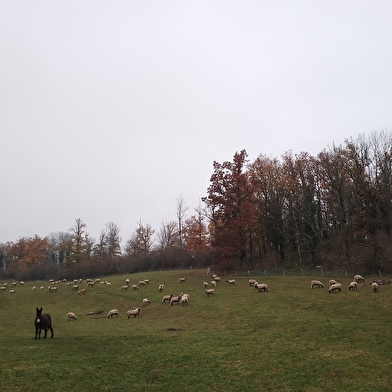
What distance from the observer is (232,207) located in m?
53.3

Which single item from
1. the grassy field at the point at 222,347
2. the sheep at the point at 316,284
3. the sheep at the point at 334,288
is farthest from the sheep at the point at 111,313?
the sheep at the point at 334,288

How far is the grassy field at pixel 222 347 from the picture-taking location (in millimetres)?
12250

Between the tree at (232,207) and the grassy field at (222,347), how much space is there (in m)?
19.2

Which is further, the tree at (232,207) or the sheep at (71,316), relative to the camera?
the tree at (232,207)

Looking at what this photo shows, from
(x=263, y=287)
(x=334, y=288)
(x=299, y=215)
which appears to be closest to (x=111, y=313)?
(x=263, y=287)

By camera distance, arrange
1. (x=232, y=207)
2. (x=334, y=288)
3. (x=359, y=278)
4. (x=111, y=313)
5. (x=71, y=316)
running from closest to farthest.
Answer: (x=334, y=288) < (x=111, y=313) < (x=71, y=316) < (x=359, y=278) < (x=232, y=207)

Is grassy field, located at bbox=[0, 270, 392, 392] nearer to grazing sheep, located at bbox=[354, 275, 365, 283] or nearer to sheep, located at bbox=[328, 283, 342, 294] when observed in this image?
sheep, located at bbox=[328, 283, 342, 294]

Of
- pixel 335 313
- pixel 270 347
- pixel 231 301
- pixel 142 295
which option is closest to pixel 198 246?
pixel 142 295

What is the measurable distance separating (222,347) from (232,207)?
37.1 metres

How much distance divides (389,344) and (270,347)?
5562 mm

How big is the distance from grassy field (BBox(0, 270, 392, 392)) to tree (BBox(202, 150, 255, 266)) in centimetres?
1921

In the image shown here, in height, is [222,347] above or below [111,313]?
above

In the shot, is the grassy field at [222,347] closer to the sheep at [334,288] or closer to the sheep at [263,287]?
the sheep at [334,288]

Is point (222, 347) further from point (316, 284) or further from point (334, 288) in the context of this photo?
point (316, 284)
